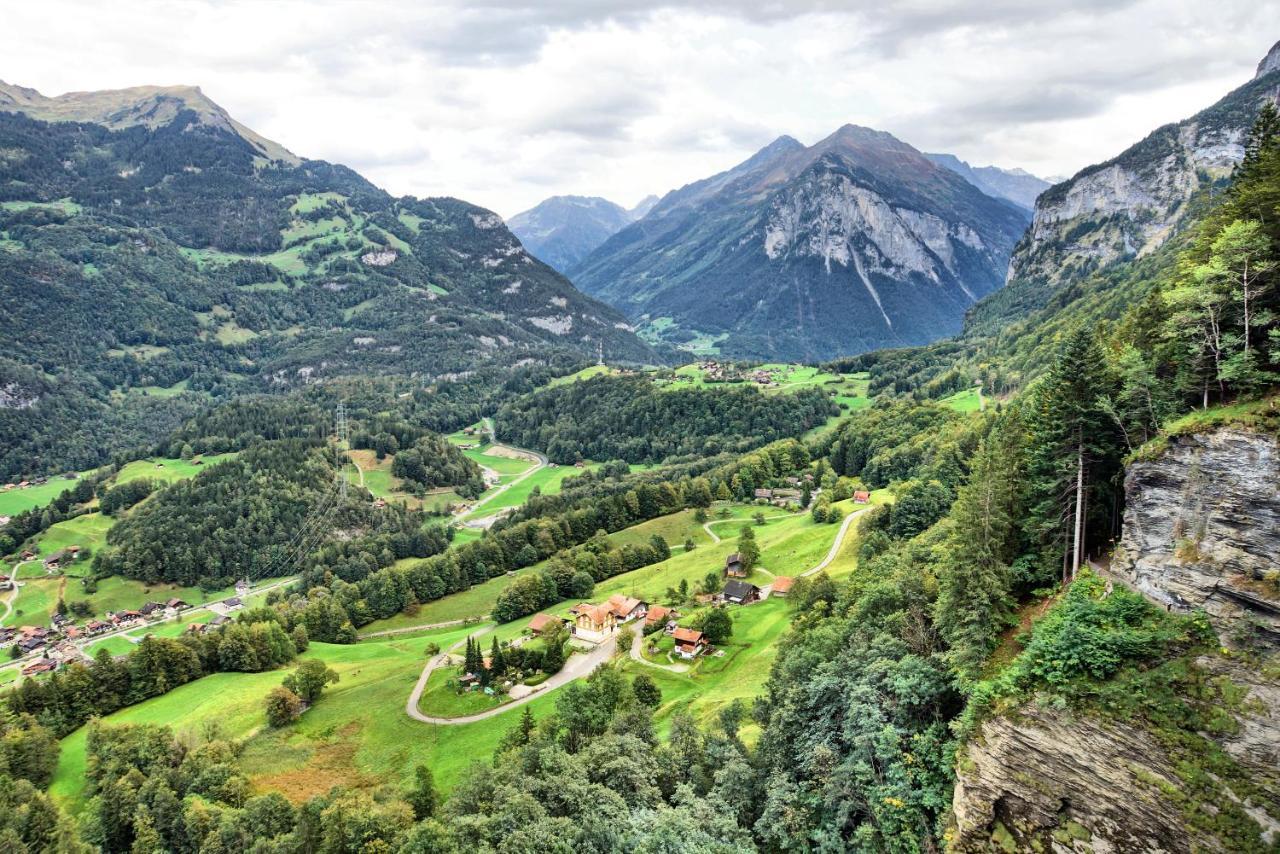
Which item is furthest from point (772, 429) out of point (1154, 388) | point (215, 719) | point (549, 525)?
point (1154, 388)

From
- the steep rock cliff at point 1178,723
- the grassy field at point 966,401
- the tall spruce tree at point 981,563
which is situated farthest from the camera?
the grassy field at point 966,401

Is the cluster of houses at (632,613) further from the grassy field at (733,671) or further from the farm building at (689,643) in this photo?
the farm building at (689,643)

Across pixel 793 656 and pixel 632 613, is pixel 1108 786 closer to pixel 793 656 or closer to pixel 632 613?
pixel 793 656

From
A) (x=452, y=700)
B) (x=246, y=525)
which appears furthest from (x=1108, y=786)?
(x=246, y=525)

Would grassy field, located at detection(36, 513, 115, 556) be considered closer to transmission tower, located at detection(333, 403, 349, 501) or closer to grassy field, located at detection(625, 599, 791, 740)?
transmission tower, located at detection(333, 403, 349, 501)

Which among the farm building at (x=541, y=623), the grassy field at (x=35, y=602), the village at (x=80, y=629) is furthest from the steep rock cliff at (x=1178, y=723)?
A: the grassy field at (x=35, y=602)

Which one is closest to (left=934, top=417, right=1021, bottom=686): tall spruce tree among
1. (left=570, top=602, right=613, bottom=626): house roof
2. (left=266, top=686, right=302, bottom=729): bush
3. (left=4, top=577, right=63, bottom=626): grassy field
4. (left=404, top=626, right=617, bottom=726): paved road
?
(left=404, top=626, right=617, bottom=726): paved road
